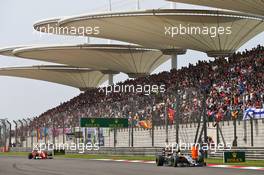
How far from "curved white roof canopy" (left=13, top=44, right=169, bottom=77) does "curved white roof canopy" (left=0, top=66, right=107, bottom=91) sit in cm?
1124

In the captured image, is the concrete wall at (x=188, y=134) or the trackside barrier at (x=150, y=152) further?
the concrete wall at (x=188, y=134)

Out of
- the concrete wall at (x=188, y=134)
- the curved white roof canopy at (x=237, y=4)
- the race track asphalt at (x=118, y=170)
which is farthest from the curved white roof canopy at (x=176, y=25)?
the race track asphalt at (x=118, y=170)

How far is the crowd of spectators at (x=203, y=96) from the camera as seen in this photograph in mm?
33875

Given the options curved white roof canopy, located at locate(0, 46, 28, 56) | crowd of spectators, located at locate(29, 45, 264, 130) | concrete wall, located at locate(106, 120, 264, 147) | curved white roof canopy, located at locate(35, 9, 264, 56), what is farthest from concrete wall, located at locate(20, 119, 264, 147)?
curved white roof canopy, located at locate(0, 46, 28, 56)

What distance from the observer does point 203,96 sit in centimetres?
2983

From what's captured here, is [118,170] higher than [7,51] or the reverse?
the reverse

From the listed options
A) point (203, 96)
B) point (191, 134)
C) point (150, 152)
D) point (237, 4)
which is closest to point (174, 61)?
point (237, 4)

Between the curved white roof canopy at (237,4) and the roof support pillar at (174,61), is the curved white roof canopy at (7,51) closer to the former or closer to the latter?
the roof support pillar at (174,61)

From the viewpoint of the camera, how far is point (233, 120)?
3312cm

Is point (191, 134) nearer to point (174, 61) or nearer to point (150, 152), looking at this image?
point (150, 152)

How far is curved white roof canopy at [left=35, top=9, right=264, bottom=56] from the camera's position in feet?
184

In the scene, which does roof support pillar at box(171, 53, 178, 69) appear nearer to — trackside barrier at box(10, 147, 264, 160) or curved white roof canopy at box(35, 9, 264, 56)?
curved white roof canopy at box(35, 9, 264, 56)

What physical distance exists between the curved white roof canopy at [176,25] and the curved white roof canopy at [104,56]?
495 inches

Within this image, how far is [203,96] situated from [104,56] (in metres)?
53.3
